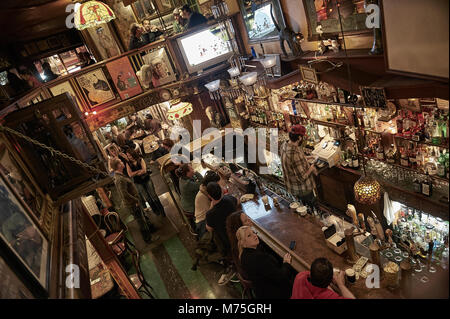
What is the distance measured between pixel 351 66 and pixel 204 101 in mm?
6675

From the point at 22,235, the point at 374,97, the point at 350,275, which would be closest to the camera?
the point at 22,235

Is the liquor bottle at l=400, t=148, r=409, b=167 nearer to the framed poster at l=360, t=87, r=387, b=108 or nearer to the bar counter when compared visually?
the framed poster at l=360, t=87, r=387, b=108

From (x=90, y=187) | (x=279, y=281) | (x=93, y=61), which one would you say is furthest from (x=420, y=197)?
(x=93, y=61)

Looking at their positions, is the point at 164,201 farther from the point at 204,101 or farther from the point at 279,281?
the point at 279,281

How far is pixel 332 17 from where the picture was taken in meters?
4.86

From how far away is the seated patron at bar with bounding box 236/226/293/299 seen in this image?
10.9 feet

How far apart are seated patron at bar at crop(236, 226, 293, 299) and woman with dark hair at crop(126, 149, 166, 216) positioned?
13.8ft

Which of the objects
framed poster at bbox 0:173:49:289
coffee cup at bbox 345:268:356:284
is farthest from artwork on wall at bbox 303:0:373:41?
framed poster at bbox 0:173:49:289

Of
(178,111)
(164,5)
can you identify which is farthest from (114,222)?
(164,5)

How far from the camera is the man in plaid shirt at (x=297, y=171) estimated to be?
16.8ft

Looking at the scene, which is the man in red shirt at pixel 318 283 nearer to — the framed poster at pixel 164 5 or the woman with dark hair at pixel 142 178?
the woman with dark hair at pixel 142 178

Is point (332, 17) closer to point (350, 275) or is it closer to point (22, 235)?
point (350, 275)

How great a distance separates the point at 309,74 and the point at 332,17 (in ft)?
2.98

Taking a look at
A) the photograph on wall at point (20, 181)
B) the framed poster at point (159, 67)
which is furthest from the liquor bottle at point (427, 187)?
the framed poster at point (159, 67)
